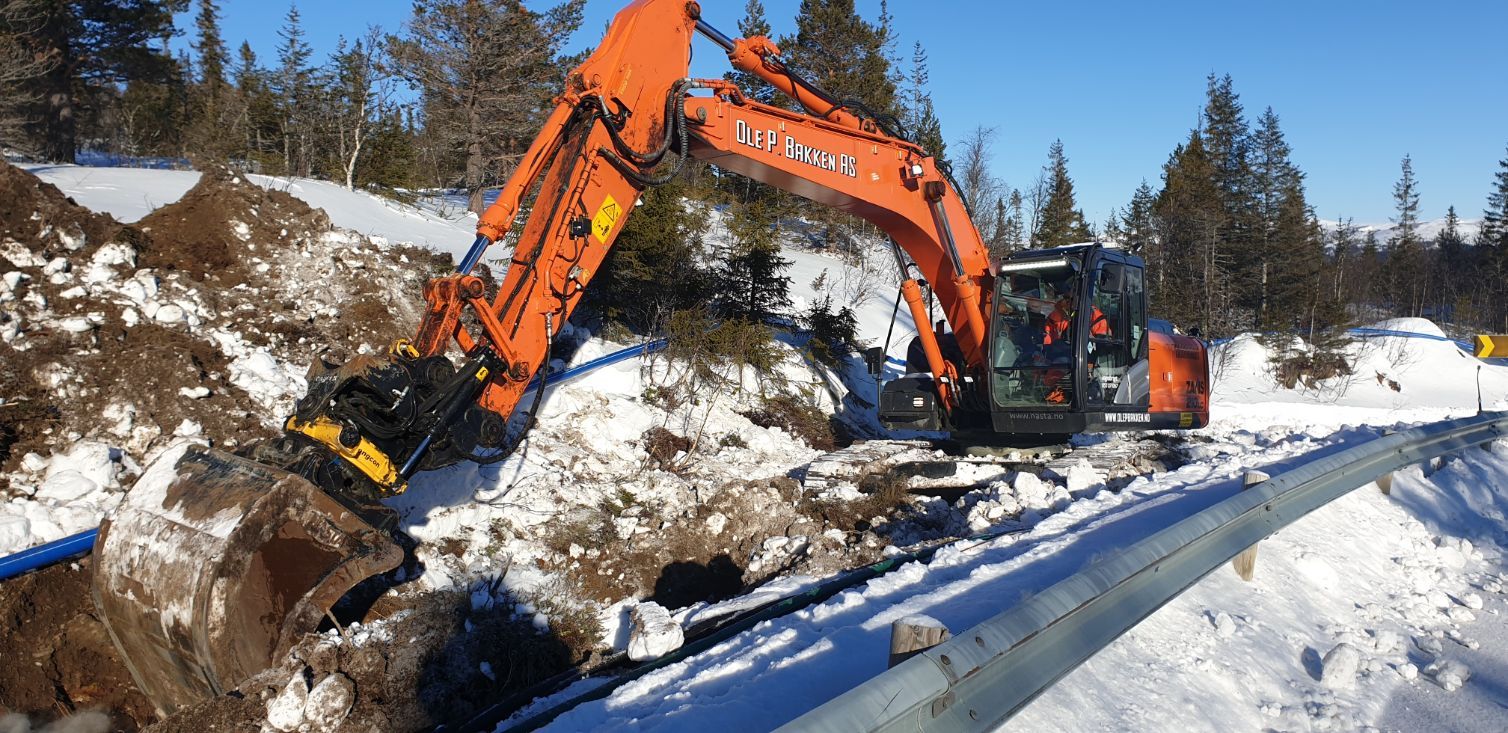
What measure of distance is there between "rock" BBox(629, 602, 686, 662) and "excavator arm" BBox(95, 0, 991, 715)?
1.49 metres

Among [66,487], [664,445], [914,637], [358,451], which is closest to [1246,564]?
[914,637]

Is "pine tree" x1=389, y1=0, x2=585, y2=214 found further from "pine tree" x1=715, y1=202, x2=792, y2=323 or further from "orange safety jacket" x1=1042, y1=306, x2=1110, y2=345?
"orange safety jacket" x1=1042, y1=306, x2=1110, y2=345

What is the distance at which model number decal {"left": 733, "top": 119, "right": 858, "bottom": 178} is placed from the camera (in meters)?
7.98

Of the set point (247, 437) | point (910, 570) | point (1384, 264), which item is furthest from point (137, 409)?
point (1384, 264)

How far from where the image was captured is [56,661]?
516 centimetres

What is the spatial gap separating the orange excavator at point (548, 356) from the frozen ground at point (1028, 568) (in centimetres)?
76

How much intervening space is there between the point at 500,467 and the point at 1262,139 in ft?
170

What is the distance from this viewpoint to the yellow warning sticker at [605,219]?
23.0 ft

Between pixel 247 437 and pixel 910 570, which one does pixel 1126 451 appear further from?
pixel 247 437

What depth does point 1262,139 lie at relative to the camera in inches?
1890

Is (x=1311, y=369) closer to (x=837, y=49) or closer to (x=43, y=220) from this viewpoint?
(x=837, y=49)

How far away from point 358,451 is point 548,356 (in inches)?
65.1

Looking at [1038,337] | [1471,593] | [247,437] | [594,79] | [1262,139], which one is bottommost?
[1471,593]

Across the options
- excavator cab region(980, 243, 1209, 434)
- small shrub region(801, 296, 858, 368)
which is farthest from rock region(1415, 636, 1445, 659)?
small shrub region(801, 296, 858, 368)
